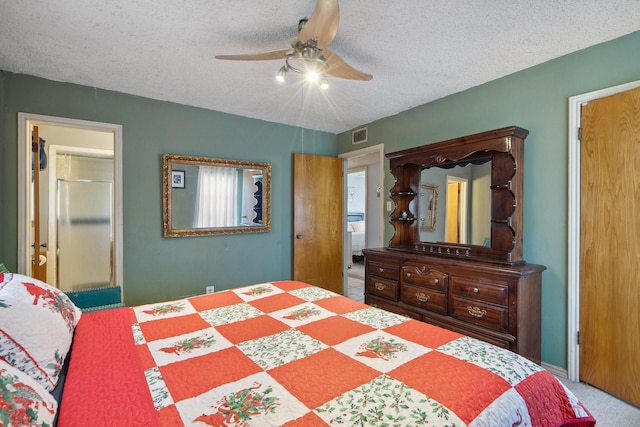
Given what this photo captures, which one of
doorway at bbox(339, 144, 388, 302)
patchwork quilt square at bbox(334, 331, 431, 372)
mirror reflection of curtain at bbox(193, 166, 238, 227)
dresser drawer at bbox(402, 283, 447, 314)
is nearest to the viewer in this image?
patchwork quilt square at bbox(334, 331, 431, 372)

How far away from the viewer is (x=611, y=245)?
202 centimetres

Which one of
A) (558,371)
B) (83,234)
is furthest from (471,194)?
(83,234)

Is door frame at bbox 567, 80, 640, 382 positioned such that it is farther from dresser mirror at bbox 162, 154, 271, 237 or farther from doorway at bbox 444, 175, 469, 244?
dresser mirror at bbox 162, 154, 271, 237

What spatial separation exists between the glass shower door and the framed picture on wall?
1346 mm

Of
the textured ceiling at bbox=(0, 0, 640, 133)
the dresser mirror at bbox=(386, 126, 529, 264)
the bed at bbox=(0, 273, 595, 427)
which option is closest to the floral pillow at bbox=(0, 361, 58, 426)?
the bed at bbox=(0, 273, 595, 427)

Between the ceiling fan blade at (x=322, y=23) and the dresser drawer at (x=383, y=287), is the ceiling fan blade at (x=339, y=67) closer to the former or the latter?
the ceiling fan blade at (x=322, y=23)

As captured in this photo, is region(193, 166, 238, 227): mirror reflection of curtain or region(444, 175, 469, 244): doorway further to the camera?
region(193, 166, 238, 227): mirror reflection of curtain

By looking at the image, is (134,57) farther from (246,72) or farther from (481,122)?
(481,122)

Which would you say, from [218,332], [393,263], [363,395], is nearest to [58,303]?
[218,332]

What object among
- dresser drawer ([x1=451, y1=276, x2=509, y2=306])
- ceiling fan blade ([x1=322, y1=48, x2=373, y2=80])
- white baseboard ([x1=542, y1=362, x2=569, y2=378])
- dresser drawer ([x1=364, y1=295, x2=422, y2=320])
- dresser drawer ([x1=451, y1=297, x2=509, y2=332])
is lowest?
white baseboard ([x1=542, y1=362, x2=569, y2=378])

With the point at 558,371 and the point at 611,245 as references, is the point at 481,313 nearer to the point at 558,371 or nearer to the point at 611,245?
the point at 558,371

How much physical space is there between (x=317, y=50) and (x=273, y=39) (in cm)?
47

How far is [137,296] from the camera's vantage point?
3039mm

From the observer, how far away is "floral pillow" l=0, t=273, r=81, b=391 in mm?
957
